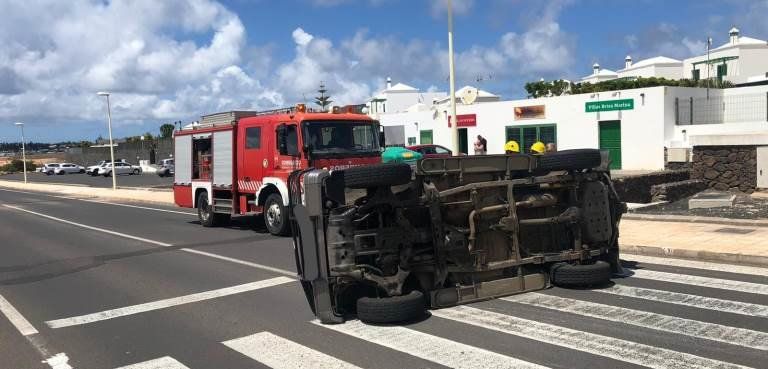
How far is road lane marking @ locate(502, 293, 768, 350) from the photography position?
18.5 ft

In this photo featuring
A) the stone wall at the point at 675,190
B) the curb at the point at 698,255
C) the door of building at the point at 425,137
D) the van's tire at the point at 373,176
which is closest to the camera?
the van's tire at the point at 373,176

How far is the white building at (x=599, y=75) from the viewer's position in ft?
208

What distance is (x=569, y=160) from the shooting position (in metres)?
7.62

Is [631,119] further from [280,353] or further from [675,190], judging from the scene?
[280,353]

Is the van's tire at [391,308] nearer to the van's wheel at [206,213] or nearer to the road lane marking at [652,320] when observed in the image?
the road lane marking at [652,320]

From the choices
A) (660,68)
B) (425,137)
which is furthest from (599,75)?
(425,137)

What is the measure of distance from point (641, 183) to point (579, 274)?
12281 millimetres

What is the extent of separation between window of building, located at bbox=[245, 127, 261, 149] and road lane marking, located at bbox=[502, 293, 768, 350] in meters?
8.71

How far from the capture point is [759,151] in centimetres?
1706

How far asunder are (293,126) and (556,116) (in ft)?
59.6

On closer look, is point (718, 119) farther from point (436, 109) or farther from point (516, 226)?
point (516, 226)

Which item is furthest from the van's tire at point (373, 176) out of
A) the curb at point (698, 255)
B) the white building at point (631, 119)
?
the white building at point (631, 119)

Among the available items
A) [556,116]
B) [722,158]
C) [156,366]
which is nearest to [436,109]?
[556,116]

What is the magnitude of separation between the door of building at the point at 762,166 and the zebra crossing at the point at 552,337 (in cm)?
1122
